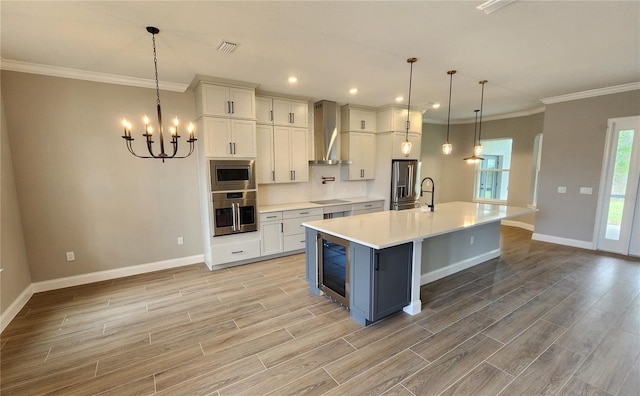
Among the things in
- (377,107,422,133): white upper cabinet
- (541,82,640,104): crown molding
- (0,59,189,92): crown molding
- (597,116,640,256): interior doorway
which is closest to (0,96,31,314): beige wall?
(0,59,189,92): crown molding

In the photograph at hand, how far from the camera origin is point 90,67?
3328 millimetres

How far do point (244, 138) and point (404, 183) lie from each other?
3528 mm

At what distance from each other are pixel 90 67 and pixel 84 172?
1.34 m

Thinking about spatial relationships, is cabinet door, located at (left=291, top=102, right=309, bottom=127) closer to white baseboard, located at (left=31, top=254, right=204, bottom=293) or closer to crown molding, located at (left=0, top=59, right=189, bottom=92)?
crown molding, located at (left=0, top=59, right=189, bottom=92)

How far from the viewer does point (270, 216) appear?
177 inches

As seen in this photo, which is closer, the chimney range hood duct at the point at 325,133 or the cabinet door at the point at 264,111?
the cabinet door at the point at 264,111

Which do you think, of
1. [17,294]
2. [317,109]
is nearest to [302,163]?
[317,109]

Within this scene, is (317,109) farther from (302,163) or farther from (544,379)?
(544,379)

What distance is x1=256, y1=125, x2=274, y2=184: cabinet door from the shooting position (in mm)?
4621

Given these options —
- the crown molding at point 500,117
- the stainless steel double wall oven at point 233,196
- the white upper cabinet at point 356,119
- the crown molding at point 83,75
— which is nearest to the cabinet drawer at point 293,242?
the stainless steel double wall oven at point 233,196

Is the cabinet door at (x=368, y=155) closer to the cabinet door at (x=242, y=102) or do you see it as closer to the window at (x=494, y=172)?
the cabinet door at (x=242, y=102)

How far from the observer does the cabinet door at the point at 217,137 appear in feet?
12.6

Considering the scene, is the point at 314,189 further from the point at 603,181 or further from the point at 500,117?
Answer: the point at 500,117

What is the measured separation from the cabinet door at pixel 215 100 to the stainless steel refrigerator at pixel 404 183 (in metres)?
3.54
